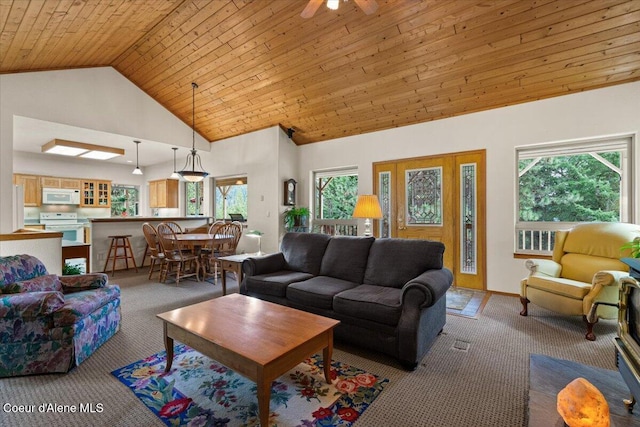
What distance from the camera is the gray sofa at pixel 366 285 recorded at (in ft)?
7.38

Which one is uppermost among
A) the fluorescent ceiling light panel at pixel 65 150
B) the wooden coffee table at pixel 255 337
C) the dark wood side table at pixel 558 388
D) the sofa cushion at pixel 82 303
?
the fluorescent ceiling light panel at pixel 65 150

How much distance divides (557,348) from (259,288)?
2.87 m

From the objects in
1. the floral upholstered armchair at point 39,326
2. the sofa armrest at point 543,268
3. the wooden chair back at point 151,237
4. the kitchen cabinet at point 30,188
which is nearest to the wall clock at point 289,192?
the wooden chair back at point 151,237

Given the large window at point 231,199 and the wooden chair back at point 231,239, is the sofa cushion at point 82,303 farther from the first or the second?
the large window at point 231,199

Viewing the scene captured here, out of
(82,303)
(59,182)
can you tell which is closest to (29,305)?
(82,303)

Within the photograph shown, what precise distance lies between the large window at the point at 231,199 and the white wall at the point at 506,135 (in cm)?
308

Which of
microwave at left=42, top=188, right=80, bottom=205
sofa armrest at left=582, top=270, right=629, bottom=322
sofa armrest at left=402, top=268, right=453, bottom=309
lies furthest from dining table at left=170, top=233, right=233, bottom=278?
microwave at left=42, top=188, right=80, bottom=205

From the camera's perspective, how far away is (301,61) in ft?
13.6

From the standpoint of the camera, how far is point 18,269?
2461 mm

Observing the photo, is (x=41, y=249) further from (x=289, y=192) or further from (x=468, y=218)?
(x=468, y=218)

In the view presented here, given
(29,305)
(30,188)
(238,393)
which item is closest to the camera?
(238,393)

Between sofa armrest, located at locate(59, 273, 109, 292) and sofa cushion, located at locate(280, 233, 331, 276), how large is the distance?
1.96 metres

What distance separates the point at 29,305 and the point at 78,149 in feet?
17.2

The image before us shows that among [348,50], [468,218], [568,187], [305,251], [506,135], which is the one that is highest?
[348,50]
